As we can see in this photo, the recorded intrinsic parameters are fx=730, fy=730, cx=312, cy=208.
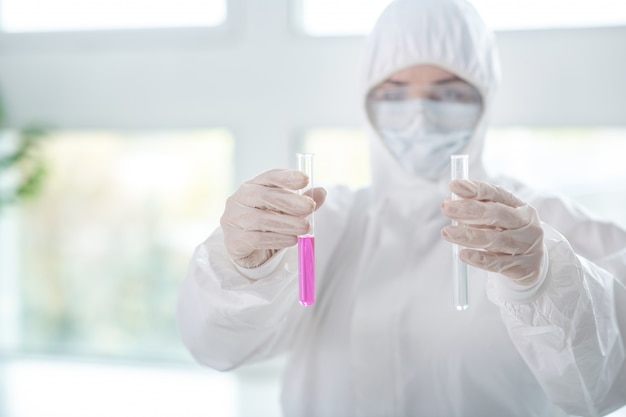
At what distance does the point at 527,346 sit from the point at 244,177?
1.25 metres

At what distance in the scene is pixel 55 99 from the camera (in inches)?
97.1

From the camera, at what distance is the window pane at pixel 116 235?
247cm

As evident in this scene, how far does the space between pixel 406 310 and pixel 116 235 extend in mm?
1416

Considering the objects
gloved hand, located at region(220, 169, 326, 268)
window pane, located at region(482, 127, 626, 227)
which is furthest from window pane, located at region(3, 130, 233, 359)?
gloved hand, located at region(220, 169, 326, 268)

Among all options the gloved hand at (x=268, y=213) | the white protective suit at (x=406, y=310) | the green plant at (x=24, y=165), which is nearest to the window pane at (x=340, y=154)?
the white protective suit at (x=406, y=310)

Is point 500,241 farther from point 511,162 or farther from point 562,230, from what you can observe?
point 511,162

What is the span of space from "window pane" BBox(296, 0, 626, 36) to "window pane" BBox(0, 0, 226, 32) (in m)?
0.30

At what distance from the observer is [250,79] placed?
7.39 feet

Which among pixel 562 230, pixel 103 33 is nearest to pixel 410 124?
pixel 562 230

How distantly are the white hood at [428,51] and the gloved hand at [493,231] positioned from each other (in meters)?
0.38

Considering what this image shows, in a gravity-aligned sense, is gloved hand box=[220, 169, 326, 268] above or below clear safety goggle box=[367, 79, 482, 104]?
below

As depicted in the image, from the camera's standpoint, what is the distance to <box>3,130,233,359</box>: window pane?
247 centimetres

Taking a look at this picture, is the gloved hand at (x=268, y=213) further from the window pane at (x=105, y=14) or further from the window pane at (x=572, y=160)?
the window pane at (x=105, y=14)

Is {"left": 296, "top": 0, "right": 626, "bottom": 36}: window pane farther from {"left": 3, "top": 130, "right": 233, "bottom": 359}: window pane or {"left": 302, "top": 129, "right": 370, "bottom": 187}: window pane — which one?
{"left": 3, "top": 130, "right": 233, "bottom": 359}: window pane
